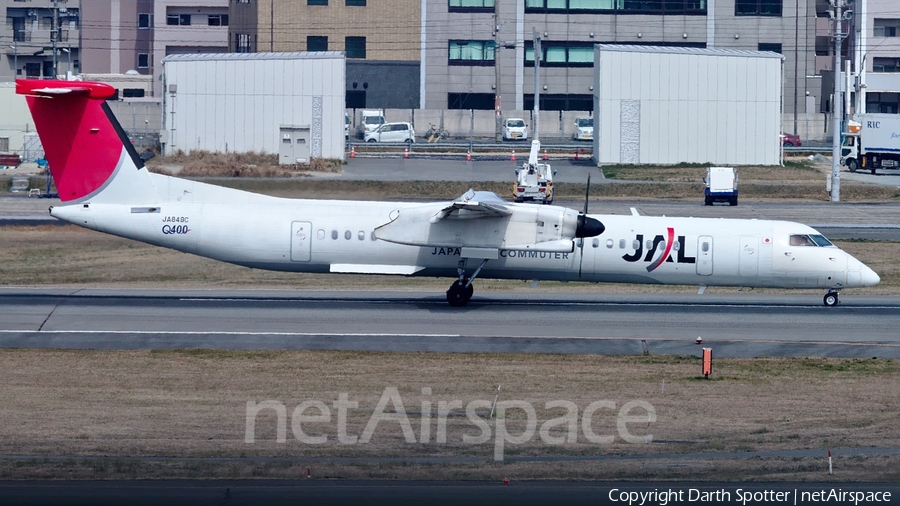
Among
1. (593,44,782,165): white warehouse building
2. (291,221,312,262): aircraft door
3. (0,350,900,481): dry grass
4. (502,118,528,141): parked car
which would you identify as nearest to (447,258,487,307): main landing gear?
(291,221,312,262): aircraft door

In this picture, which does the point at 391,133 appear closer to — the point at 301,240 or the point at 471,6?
the point at 471,6

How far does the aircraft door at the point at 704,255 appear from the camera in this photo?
2658 centimetres

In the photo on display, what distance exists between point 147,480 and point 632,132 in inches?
2104

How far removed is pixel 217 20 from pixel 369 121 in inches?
1156

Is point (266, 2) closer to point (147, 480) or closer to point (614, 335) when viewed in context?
point (614, 335)

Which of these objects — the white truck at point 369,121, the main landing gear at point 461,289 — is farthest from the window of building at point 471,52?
the main landing gear at point 461,289

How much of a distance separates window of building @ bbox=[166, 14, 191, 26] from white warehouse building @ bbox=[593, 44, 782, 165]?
169 feet

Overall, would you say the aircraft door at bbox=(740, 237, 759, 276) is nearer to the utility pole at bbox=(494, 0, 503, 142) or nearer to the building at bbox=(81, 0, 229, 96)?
the utility pole at bbox=(494, 0, 503, 142)

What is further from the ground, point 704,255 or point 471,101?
point 471,101

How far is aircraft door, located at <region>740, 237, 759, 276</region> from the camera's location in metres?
26.6

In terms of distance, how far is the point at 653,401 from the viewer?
18.3 metres

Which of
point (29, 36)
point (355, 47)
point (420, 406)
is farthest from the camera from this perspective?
point (29, 36)

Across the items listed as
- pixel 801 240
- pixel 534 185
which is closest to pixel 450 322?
pixel 801 240

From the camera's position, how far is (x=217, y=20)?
100 m
